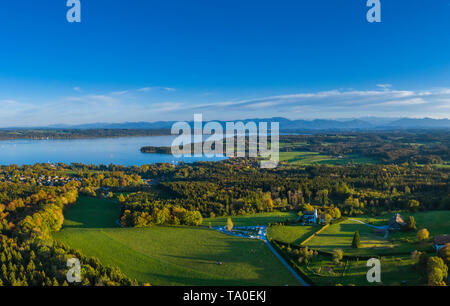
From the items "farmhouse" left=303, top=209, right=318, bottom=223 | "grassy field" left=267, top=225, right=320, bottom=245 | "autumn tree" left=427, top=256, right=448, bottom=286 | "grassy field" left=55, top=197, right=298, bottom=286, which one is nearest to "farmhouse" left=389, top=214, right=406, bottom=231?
"grassy field" left=267, top=225, right=320, bottom=245

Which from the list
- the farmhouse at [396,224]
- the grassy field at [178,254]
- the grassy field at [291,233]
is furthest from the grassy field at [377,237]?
the grassy field at [178,254]

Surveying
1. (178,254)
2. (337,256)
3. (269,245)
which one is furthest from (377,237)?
(178,254)

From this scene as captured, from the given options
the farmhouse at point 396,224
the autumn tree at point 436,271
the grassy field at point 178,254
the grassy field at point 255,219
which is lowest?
the grassy field at point 178,254

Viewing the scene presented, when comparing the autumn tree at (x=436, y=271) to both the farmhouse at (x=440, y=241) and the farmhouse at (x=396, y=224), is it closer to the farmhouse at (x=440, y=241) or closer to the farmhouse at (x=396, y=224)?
the farmhouse at (x=440, y=241)

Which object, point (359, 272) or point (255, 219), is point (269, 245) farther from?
point (359, 272)

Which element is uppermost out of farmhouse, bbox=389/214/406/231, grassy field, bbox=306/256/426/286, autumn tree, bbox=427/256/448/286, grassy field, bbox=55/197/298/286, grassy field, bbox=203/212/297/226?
autumn tree, bbox=427/256/448/286

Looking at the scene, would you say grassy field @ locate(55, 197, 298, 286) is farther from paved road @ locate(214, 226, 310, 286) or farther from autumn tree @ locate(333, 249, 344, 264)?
autumn tree @ locate(333, 249, 344, 264)
